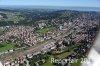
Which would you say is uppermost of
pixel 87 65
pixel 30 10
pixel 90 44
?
pixel 30 10

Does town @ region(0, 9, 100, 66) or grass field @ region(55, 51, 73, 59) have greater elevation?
town @ region(0, 9, 100, 66)

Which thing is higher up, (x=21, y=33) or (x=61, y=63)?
(x=21, y=33)

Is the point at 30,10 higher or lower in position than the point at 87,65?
higher

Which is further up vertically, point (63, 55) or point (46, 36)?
point (46, 36)

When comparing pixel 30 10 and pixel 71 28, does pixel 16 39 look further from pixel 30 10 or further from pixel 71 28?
pixel 71 28

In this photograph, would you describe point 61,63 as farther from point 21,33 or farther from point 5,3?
point 5,3

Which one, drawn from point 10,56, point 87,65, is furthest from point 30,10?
point 87,65

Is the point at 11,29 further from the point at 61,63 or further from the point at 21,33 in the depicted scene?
the point at 61,63

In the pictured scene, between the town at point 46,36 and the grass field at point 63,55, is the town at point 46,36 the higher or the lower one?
the higher one

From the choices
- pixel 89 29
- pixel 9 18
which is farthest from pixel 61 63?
pixel 9 18
